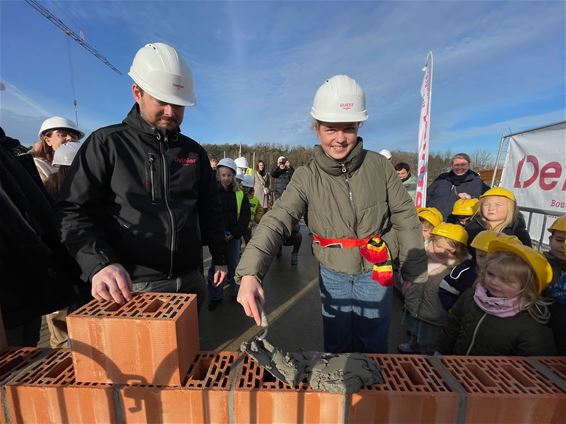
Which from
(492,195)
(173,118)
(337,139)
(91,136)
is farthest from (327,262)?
(492,195)

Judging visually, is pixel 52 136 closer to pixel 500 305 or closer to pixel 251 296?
pixel 251 296

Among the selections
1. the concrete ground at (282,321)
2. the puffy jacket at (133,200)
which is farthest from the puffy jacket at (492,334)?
the puffy jacket at (133,200)

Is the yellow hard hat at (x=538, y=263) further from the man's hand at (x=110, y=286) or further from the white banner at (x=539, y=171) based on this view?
the white banner at (x=539, y=171)

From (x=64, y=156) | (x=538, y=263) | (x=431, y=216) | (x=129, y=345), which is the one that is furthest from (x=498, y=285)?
(x=64, y=156)

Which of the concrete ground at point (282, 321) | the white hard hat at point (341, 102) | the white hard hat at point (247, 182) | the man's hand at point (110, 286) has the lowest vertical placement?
the concrete ground at point (282, 321)

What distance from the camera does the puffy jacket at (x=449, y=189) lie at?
15.0ft

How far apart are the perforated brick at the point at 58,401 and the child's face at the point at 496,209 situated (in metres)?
3.55

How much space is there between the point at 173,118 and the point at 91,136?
429 millimetres

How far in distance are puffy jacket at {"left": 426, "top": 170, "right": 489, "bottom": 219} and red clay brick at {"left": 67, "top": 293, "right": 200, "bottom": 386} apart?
4.80 metres

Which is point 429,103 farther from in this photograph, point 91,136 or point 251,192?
point 91,136

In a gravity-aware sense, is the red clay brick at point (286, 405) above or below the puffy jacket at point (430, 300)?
above

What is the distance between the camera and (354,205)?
174 centimetres

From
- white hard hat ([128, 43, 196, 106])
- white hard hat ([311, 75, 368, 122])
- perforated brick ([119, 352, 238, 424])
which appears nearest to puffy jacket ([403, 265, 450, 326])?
white hard hat ([311, 75, 368, 122])

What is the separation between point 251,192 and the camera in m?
5.16
